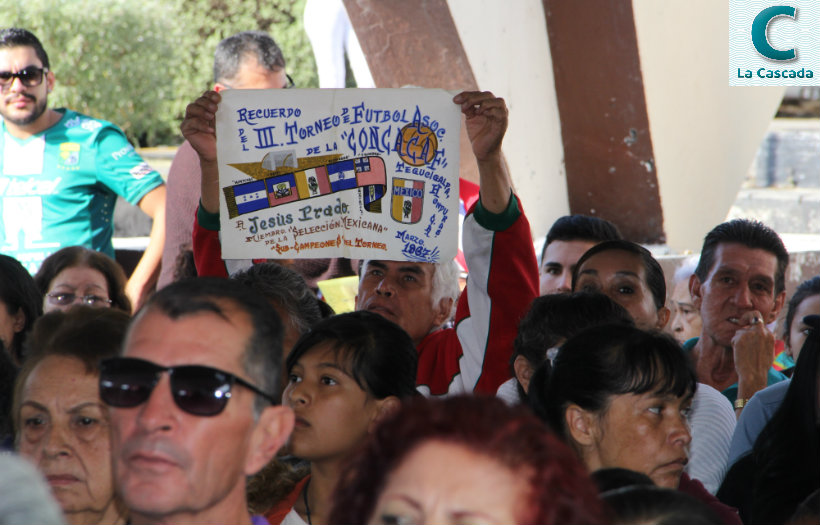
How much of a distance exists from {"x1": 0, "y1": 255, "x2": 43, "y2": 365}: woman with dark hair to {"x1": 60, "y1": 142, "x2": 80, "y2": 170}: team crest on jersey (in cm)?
149

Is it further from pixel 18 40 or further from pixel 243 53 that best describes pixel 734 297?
pixel 18 40

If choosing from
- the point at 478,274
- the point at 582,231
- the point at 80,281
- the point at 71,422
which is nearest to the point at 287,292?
the point at 478,274

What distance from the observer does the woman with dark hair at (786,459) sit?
3.00 m

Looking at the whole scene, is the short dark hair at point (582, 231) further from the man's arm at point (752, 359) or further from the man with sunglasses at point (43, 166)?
the man with sunglasses at point (43, 166)

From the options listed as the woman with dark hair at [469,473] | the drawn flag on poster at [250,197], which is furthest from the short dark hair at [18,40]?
the woman with dark hair at [469,473]

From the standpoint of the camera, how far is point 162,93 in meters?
16.3

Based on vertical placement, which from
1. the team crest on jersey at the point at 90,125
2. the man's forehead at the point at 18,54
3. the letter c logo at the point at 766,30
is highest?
the man's forehead at the point at 18,54

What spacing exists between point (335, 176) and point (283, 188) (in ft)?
0.66

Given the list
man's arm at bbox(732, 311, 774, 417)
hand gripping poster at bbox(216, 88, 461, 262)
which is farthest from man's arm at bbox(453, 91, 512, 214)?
man's arm at bbox(732, 311, 774, 417)

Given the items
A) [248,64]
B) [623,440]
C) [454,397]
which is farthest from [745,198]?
[454,397]

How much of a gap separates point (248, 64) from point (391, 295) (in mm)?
2062

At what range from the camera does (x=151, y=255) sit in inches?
221

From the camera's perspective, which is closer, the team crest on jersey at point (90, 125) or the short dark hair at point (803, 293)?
the short dark hair at point (803, 293)

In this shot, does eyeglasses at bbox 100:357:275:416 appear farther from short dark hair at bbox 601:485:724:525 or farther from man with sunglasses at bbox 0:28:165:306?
man with sunglasses at bbox 0:28:165:306
